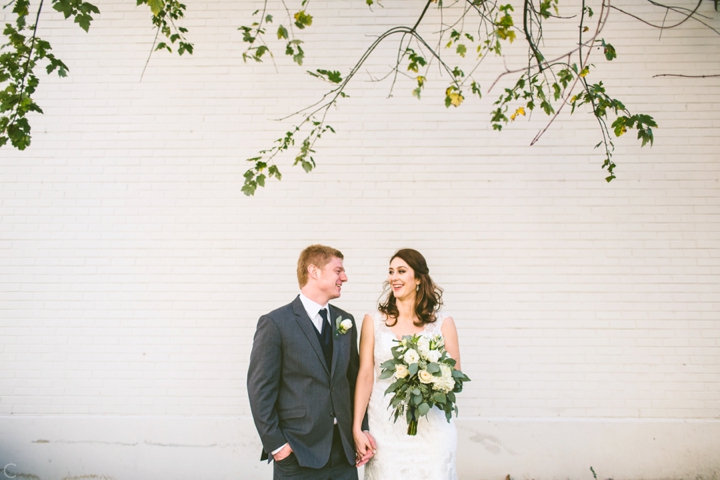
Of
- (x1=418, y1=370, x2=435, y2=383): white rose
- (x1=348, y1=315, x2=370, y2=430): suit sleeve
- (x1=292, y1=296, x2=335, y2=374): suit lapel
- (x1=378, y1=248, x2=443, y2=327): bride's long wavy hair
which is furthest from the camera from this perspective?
(x1=378, y1=248, x2=443, y2=327): bride's long wavy hair

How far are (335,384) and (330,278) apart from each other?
26.5 inches

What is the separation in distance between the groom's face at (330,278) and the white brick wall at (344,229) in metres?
1.57

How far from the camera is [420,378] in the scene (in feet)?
8.87

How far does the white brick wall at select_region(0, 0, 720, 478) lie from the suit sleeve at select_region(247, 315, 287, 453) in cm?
183

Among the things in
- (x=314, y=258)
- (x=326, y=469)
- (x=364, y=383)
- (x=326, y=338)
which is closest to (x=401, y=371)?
(x=364, y=383)

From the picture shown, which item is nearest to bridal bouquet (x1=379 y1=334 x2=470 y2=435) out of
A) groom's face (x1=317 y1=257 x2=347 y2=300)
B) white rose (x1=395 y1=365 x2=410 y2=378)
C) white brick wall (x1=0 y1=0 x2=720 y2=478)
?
white rose (x1=395 y1=365 x2=410 y2=378)

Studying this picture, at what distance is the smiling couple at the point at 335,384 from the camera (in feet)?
8.99

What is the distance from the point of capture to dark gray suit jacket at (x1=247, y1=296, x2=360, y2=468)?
2699mm

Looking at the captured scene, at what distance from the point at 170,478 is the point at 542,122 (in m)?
5.17

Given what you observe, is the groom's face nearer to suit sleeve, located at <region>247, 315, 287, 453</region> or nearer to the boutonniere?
the boutonniere

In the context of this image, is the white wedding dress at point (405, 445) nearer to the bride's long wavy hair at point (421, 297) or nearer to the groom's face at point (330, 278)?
the bride's long wavy hair at point (421, 297)

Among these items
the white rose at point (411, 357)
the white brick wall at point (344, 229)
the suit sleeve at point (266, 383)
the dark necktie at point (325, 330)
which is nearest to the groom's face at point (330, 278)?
the dark necktie at point (325, 330)

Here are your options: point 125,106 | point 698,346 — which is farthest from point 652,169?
point 125,106

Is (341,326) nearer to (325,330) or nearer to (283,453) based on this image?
(325,330)
